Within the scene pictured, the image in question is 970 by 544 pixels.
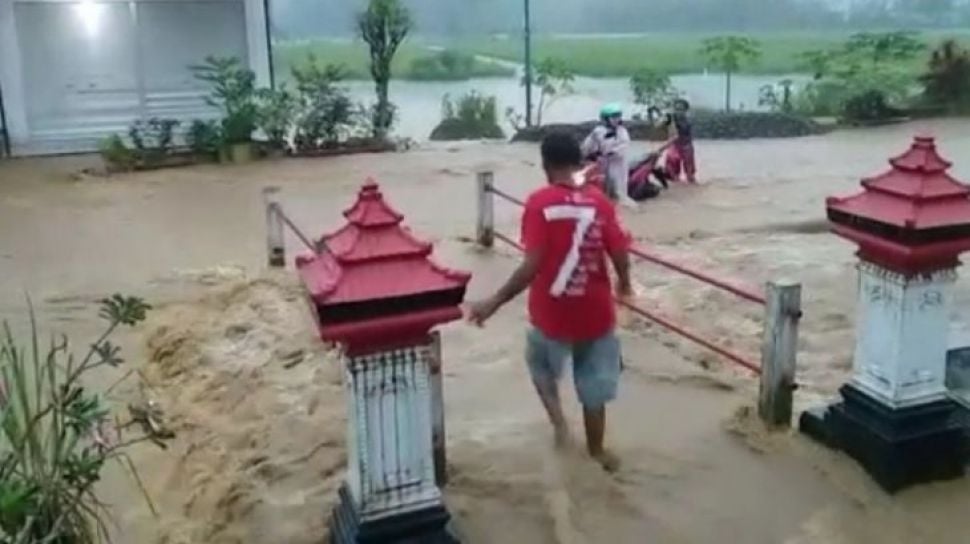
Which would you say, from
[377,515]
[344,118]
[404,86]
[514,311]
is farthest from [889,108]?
[377,515]

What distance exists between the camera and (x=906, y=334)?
3.50 m

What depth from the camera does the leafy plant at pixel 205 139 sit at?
1326 cm

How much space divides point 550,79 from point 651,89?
65.4 inches

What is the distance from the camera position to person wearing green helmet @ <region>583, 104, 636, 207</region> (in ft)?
31.6

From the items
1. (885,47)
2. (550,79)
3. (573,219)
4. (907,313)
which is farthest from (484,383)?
(885,47)

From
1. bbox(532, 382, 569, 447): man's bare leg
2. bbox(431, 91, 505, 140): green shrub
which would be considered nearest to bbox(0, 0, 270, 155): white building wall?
bbox(431, 91, 505, 140): green shrub

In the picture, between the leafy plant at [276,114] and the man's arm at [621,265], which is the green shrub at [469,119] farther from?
the man's arm at [621,265]

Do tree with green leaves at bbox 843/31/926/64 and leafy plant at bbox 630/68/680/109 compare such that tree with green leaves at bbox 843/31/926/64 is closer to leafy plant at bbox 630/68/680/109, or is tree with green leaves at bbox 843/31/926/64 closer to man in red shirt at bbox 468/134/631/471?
leafy plant at bbox 630/68/680/109

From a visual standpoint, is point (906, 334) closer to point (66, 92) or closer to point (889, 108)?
point (66, 92)

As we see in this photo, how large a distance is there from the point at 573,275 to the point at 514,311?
2.62 meters

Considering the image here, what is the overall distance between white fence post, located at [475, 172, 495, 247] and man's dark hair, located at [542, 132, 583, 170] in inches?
161

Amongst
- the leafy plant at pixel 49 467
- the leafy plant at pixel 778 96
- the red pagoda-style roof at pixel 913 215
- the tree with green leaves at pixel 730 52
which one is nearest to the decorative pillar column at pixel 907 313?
the red pagoda-style roof at pixel 913 215

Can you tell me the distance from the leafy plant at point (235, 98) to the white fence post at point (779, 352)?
34.1ft

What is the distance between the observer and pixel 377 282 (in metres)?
2.85
